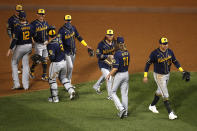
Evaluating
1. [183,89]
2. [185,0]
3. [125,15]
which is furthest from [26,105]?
[185,0]

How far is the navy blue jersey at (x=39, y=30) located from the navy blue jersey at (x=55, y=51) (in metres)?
2.16

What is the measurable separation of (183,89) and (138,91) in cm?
136

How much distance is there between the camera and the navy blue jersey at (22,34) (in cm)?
1085

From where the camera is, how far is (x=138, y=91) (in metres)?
11.0

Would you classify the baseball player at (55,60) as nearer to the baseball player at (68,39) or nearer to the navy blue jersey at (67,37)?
the baseball player at (68,39)

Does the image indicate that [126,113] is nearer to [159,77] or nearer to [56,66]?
[159,77]

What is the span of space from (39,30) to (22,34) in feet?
3.34

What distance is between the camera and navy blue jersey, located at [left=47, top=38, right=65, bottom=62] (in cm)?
973

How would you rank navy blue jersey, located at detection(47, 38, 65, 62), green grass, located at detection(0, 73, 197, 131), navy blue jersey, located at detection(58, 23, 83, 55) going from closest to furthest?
green grass, located at detection(0, 73, 197, 131) → navy blue jersey, located at detection(47, 38, 65, 62) → navy blue jersey, located at detection(58, 23, 83, 55)

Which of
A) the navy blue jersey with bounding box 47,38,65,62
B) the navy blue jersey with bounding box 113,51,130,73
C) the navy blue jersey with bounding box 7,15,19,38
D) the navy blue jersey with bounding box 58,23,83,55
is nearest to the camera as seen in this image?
the navy blue jersey with bounding box 113,51,130,73

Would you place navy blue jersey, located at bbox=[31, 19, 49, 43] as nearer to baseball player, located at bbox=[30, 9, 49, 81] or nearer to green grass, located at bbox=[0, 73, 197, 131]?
baseball player, located at bbox=[30, 9, 49, 81]

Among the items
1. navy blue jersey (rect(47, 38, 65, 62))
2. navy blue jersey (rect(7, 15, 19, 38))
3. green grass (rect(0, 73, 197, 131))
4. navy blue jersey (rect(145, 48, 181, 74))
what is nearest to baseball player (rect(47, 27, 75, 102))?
navy blue jersey (rect(47, 38, 65, 62))

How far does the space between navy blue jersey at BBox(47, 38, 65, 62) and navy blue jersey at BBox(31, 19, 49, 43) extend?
2.16 m

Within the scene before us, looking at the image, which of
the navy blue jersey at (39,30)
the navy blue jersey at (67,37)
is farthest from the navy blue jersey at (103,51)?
the navy blue jersey at (39,30)
